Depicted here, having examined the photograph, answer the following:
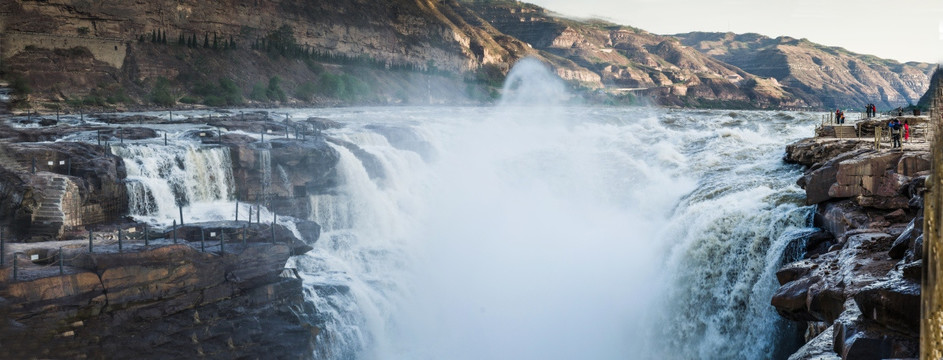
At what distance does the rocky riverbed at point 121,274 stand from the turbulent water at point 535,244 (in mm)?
1032

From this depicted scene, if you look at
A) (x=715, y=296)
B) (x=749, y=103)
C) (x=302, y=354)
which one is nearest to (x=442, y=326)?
(x=302, y=354)

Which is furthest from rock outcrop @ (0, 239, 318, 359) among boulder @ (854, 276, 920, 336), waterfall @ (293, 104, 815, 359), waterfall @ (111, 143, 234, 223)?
boulder @ (854, 276, 920, 336)

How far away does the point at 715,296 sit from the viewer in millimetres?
16516

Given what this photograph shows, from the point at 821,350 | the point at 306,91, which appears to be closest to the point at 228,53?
the point at 306,91

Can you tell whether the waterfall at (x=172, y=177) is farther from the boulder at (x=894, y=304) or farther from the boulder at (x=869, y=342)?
the boulder at (x=894, y=304)

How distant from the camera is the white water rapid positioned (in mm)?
16844

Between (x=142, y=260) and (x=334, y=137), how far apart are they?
16.2m

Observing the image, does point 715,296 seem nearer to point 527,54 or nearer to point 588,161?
point 588,161

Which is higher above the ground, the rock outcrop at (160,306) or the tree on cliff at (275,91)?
the tree on cliff at (275,91)

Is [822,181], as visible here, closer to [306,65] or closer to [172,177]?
[172,177]

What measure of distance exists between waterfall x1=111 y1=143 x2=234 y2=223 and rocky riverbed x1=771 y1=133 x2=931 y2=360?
16.9 meters

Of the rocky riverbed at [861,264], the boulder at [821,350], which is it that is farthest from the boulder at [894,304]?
the boulder at [821,350]

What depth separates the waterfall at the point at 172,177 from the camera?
2095 centimetres

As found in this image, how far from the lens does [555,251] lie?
80.8 feet
